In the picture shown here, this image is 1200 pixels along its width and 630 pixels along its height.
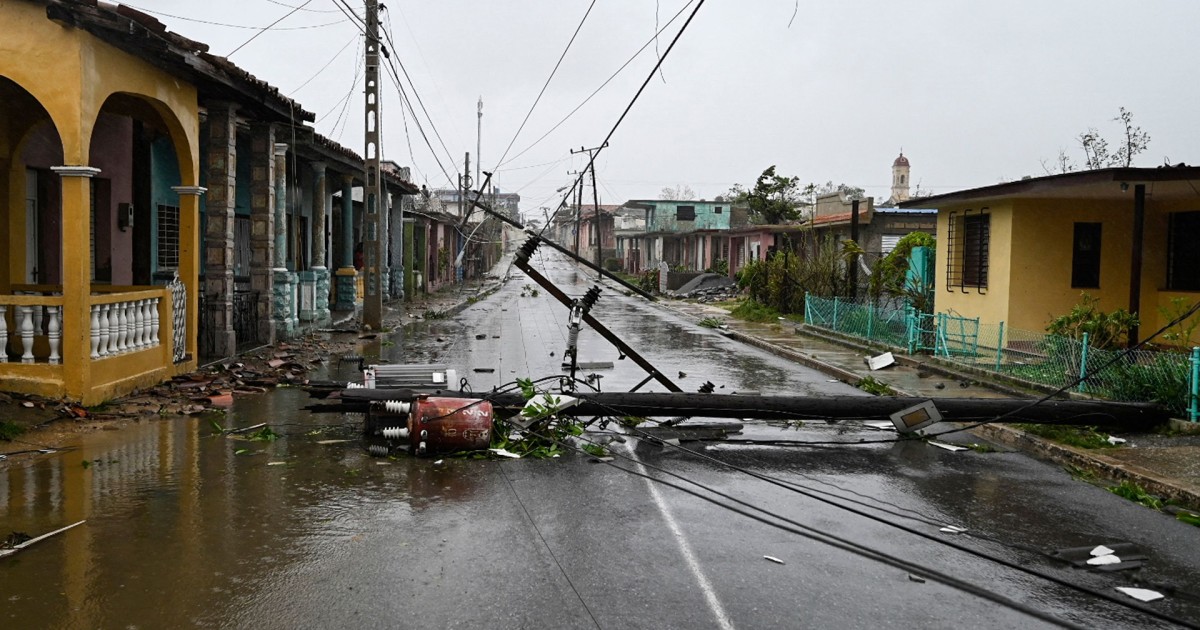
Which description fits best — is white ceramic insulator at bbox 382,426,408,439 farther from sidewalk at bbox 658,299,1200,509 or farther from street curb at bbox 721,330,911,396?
street curb at bbox 721,330,911,396

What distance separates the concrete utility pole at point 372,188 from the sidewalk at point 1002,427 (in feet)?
31.2

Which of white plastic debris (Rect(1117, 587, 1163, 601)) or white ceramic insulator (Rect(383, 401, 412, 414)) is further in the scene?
white ceramic insulator (Rect(383, 401, 412, 414))

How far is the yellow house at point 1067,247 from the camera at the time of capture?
16391 mm

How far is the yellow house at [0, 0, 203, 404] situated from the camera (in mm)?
11133

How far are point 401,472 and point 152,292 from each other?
20.9 feet

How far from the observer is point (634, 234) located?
264ft

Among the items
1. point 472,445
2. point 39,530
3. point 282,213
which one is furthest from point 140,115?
point 39,530

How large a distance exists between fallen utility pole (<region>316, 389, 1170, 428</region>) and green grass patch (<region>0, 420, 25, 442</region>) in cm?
485

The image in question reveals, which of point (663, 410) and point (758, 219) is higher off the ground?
point (758, 219)

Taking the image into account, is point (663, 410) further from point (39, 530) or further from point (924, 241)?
point (924, 241)

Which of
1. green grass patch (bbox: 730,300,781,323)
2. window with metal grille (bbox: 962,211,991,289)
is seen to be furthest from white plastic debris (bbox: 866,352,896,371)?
green grass patch (bbox: 730,300,781,323)

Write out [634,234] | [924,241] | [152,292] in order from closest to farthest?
[152,292], [924,241], [634,234]

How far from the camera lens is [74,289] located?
11328 mm

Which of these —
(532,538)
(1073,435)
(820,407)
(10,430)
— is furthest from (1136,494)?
(10,430)
